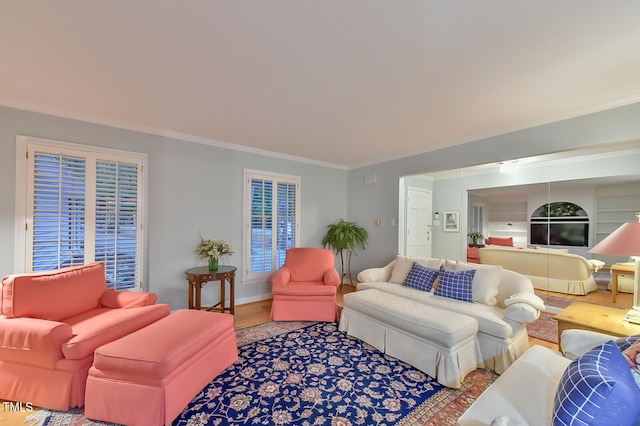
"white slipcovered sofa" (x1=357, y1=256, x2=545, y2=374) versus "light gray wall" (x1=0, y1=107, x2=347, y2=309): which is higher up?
"light gray wall" (x1=0, y1=107, x2=347, y2=309)

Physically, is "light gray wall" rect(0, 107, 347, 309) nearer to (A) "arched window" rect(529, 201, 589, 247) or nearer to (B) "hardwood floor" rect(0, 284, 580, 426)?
Answer: (B) "hardwood floor" rect(0, 284, 580, 426)

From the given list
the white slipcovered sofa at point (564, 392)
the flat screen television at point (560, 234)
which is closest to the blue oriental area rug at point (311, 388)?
the white slipcovered sofa at point (564, 392)

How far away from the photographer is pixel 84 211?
3059mm

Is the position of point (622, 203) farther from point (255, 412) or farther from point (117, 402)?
point (117, 402)

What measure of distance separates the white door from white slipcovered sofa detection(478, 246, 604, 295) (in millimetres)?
874

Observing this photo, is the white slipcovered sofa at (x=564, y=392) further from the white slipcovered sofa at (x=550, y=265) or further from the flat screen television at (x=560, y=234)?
the flat screen television at (x=560, y=234)

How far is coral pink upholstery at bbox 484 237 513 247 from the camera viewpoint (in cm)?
397

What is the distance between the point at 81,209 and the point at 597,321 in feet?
16.5

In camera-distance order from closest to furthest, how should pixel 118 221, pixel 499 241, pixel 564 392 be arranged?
pixel 564 392
pixel 118 221
pixel 499 241

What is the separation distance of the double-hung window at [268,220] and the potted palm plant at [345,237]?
699 millimetres

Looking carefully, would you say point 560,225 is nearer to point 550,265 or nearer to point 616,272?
point 550,265

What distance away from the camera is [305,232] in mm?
5059

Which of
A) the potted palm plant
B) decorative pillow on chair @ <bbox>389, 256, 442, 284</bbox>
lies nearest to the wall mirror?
the potted palm plant

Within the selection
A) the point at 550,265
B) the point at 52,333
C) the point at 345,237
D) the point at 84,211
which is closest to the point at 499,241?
the point at 550,265
